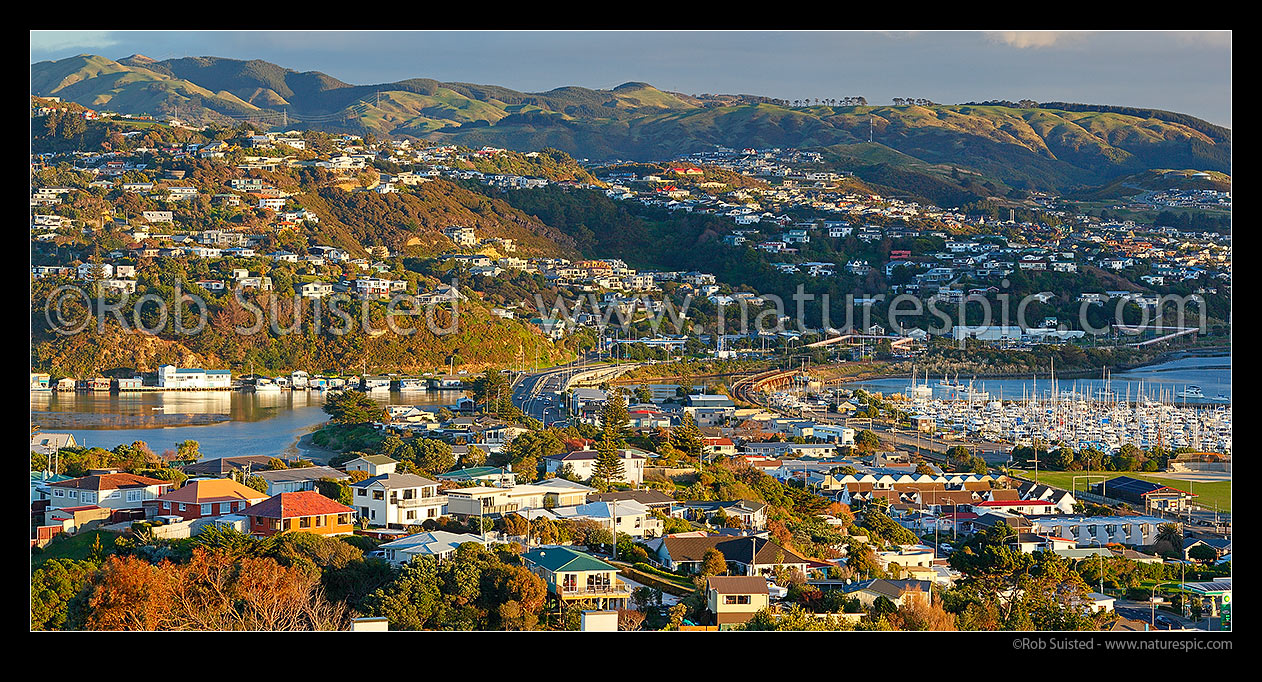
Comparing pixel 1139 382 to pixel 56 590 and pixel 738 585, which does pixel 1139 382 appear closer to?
pixel 738 585

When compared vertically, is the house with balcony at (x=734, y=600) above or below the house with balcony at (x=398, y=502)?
below

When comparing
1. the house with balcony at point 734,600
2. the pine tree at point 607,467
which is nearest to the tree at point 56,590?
the house with balcony at point 734,600

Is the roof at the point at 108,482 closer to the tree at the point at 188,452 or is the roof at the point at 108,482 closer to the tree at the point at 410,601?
the tree at the point at 188,452

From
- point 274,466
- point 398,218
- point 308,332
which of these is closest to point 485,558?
point 274,466

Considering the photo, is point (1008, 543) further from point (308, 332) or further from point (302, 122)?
point (302, 122)

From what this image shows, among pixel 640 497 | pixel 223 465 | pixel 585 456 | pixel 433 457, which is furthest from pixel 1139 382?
pixel 223 465

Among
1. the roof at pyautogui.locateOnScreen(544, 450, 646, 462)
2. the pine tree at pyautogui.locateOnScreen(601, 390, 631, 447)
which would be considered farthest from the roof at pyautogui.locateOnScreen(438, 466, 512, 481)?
the pine tree at pyautogui.locateOnScreen(601, 390, 631, 447)
